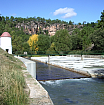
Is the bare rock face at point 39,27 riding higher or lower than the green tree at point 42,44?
higher

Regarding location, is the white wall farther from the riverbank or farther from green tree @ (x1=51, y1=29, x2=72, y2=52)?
green tree @ (x1=51, y1=29, x2=72, y2=52)

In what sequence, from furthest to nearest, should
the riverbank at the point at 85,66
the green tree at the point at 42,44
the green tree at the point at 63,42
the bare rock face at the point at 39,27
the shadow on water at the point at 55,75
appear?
the bare rock face at the point at 39,27 < the green tree at the point at 42,44 < the green tree at the point at 63,42 < the riverbank at the point at 85,66 < the shadow on water at the point at 55,75

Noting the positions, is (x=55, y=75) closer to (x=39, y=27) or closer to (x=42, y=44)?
(x=42, y=44)

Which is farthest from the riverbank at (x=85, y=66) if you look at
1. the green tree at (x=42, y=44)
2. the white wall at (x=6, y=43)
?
the green tree at (x=42, y=44)

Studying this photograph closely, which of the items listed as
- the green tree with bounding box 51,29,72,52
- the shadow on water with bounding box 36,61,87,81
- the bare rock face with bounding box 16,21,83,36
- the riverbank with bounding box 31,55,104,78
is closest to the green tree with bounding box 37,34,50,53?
the green tree with bounding box 51,29,72,52

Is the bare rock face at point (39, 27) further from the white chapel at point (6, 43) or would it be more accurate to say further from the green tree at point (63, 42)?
the white chapel at point (6, 43)

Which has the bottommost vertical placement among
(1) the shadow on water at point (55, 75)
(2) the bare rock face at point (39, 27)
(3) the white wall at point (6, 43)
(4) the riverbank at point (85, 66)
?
(1) the shadow on water at point (55, 75)

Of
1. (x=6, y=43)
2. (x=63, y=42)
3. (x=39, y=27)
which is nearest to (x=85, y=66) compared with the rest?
(x=6, y=43)

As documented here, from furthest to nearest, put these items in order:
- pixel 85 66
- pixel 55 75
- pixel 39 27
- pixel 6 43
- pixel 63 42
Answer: pixel 39 27 → pixel 63 42 → pixel 6 43 → pixel 85 66 → pixel 55 75

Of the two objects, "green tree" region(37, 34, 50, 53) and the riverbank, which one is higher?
"green tree" region(37, 34, 50, 53)

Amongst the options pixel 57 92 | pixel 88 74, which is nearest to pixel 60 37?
pixel 88 74

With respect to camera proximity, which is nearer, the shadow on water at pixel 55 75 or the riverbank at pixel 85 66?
the shadow on water at pixel 55 75

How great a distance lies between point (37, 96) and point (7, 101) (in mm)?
1012

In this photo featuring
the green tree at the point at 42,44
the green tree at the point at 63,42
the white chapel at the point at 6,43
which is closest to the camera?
the white chapel at the point at 6,43
